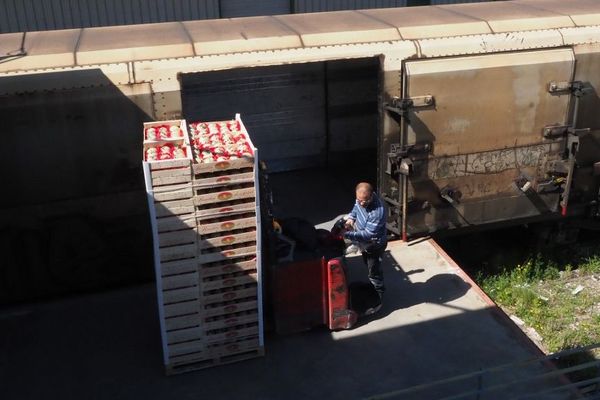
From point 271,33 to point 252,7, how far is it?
5943mm

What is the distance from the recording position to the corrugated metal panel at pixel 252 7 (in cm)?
1338

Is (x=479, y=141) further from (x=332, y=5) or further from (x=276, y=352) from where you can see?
(x=332, y=5)

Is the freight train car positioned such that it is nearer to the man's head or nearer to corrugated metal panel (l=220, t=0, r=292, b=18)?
the man's head

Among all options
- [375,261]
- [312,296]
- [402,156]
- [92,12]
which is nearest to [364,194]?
[375,261]

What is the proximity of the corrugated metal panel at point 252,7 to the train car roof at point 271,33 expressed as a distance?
470cm

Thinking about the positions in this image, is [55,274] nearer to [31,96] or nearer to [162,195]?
[31,96]

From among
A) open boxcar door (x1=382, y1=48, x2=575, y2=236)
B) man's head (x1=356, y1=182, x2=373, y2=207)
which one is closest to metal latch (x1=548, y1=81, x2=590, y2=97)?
open boxcar door (x1=382, y1=48, x2=575, y2=236)

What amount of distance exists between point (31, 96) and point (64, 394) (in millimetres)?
3253

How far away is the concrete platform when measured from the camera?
6.35 metres

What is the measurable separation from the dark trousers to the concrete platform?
40 centimetres

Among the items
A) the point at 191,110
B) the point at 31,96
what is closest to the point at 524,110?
the point at 191,110

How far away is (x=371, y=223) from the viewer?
695 centimetres

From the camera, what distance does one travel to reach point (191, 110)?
10938 millimetres

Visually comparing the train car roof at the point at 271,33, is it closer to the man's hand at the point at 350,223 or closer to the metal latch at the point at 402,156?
the metal latch at the point at 402,156
